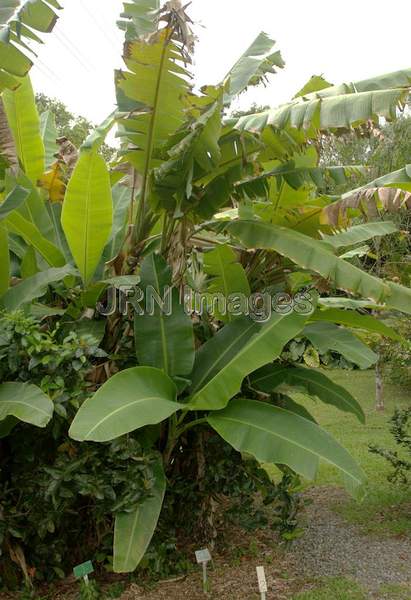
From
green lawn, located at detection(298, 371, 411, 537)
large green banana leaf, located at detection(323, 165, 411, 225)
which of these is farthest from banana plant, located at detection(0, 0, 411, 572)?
green lawn, located at detection(298, 371, 411, 537)

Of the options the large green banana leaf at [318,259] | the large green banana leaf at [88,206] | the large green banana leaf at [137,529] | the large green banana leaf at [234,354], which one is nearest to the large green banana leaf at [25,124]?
the large green banana leaf at [88,206]

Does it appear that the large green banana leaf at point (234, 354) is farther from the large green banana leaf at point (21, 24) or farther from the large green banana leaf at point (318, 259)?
the large green banana leaf at point (21, 24)

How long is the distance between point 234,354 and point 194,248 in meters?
1.26

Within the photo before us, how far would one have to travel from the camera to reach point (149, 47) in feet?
12.3

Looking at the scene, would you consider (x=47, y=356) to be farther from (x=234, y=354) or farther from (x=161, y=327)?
(x=234, y=354)

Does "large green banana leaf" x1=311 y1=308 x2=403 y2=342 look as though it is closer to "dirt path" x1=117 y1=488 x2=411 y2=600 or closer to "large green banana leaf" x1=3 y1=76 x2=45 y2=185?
"dirt path" x1=117 y1=488 x2=411 y2=600

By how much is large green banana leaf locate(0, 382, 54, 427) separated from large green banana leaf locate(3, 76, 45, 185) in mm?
2245

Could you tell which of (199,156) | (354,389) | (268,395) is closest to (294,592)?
(268,395)

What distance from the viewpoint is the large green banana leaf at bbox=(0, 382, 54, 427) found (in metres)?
3.42

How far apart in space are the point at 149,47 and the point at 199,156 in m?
0.76

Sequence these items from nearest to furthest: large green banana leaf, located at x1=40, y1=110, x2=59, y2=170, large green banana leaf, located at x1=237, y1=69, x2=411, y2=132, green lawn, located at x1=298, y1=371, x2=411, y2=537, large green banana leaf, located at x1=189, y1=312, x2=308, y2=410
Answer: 1. large green banana leaf, located at x1=237, y1=69, x2=411, y2=132
2. large green banana leaf, located at x1=189, y1=312, x2=308, y2=410
3. green lawn, located at x1=298, y1=371, x2=411, y2=537
4. large green banana leaf, located at x1=40, y1=110, x2=59, y2=170

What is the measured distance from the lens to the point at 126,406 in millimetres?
3502

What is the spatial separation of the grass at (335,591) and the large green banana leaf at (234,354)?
1.61 metres

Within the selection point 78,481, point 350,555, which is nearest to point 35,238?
point 78,481
